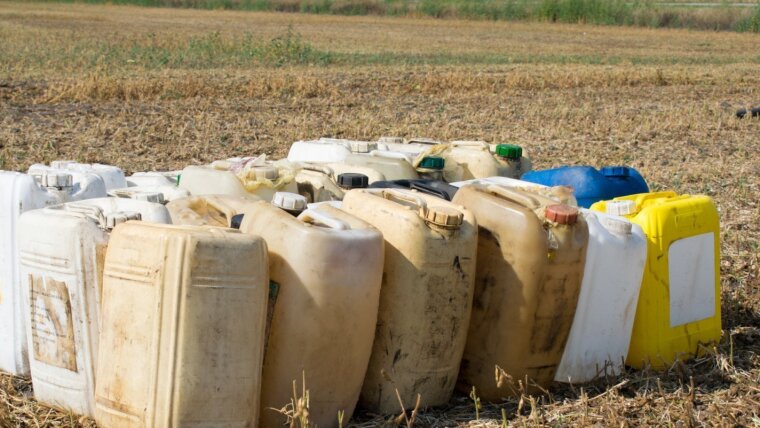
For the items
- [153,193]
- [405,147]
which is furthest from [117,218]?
[405,147]

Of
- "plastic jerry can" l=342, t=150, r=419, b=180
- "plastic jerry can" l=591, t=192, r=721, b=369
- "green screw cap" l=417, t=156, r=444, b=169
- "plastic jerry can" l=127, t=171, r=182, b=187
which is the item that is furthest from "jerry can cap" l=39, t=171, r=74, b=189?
"plastic jerry can" l=591, t=192, r=721, b=369

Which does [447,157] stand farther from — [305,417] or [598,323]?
[305,417]

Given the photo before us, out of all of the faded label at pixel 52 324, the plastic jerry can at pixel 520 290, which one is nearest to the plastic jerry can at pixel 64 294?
the faded label at pixel 52 324

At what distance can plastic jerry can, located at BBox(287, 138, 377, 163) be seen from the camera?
18.4 ft

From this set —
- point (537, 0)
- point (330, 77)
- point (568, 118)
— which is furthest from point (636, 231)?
point (537, 0)

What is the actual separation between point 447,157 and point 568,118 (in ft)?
22.5

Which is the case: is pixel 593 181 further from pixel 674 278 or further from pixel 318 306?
pixel 318 306

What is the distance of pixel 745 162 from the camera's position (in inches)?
356

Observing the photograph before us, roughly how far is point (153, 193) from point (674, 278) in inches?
86.3

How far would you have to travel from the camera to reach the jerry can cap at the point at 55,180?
154 inches

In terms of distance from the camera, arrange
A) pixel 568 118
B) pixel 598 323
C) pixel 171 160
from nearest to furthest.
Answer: pixel 598 323 → pixel 171 160 → pixel 568 118

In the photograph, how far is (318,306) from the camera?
319cm

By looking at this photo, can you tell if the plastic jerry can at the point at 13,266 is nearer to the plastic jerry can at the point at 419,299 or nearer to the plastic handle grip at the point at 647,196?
the plastic jerry can at the point at 419,299

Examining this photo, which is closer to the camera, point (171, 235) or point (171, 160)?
point (171, 235)
